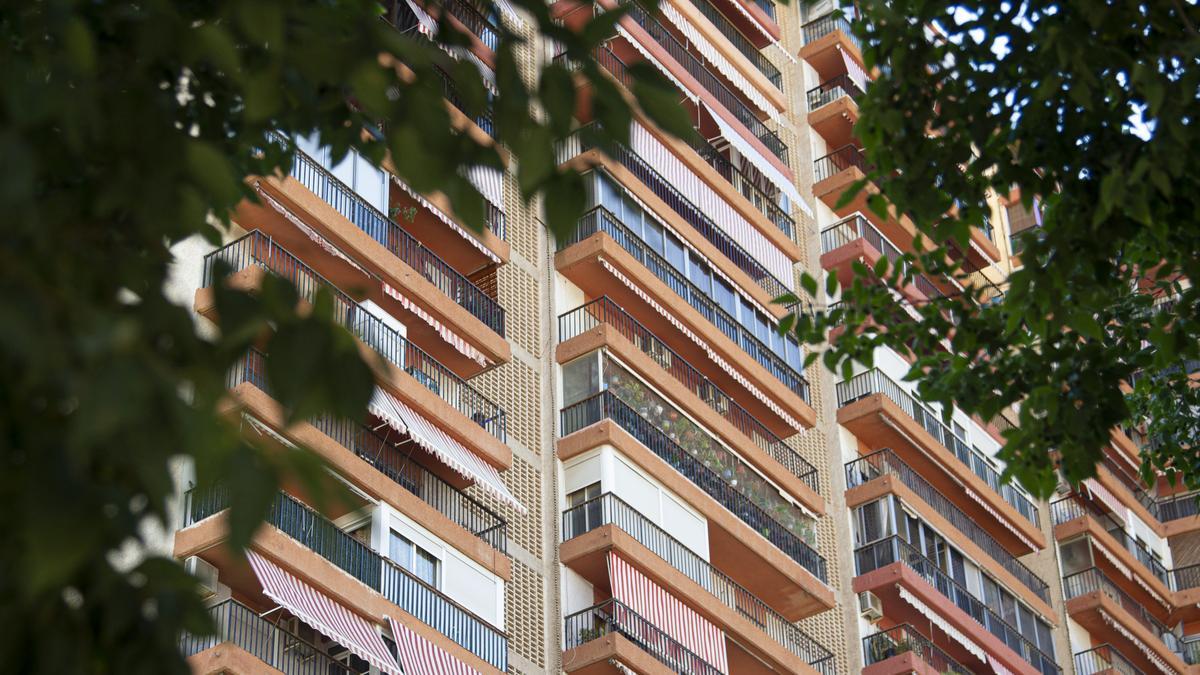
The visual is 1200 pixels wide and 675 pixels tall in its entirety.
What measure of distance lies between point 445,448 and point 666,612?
4742 mm

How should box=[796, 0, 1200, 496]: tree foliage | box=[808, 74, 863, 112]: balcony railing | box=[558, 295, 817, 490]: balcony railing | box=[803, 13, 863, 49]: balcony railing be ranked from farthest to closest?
1. box=[803, 13, 863, 49]: balcony railing
2. box=[808, 74, 863, 112]: balcony railing
3. box=[558, 295, 817, 490]: balcony railing
4. box=[796, 0, 1200, 496]: tree foliage

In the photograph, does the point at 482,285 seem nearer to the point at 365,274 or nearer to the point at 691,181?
the point at 365,274

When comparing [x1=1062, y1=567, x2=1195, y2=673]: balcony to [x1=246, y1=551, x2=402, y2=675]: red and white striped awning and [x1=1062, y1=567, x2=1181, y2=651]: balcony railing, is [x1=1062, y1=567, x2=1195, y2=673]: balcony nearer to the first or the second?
[x1=1062, y1=567, x2=1181, y2=651]: balcony railing

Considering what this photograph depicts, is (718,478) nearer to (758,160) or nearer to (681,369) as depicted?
(681,369)

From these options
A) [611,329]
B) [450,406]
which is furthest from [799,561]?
[450,406]

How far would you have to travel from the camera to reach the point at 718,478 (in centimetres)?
3045

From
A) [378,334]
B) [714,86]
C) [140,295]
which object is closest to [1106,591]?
[714,86]

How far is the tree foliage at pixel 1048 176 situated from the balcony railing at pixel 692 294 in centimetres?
Result: 1770

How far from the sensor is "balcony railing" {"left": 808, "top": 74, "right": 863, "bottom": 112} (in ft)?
135

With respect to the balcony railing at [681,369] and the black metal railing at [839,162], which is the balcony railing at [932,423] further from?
the black metal railing at [839,162]

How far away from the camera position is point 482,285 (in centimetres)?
2912

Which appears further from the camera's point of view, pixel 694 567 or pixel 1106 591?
pixel 1106 591

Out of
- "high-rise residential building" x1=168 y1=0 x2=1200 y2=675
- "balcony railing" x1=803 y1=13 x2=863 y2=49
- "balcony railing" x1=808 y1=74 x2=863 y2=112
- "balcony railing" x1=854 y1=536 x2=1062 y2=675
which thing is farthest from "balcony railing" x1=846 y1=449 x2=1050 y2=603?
"balcony railing" x1=803 y1=13 x2=863 y2=49

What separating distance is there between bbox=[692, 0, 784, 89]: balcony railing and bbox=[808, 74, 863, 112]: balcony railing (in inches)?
45.8
